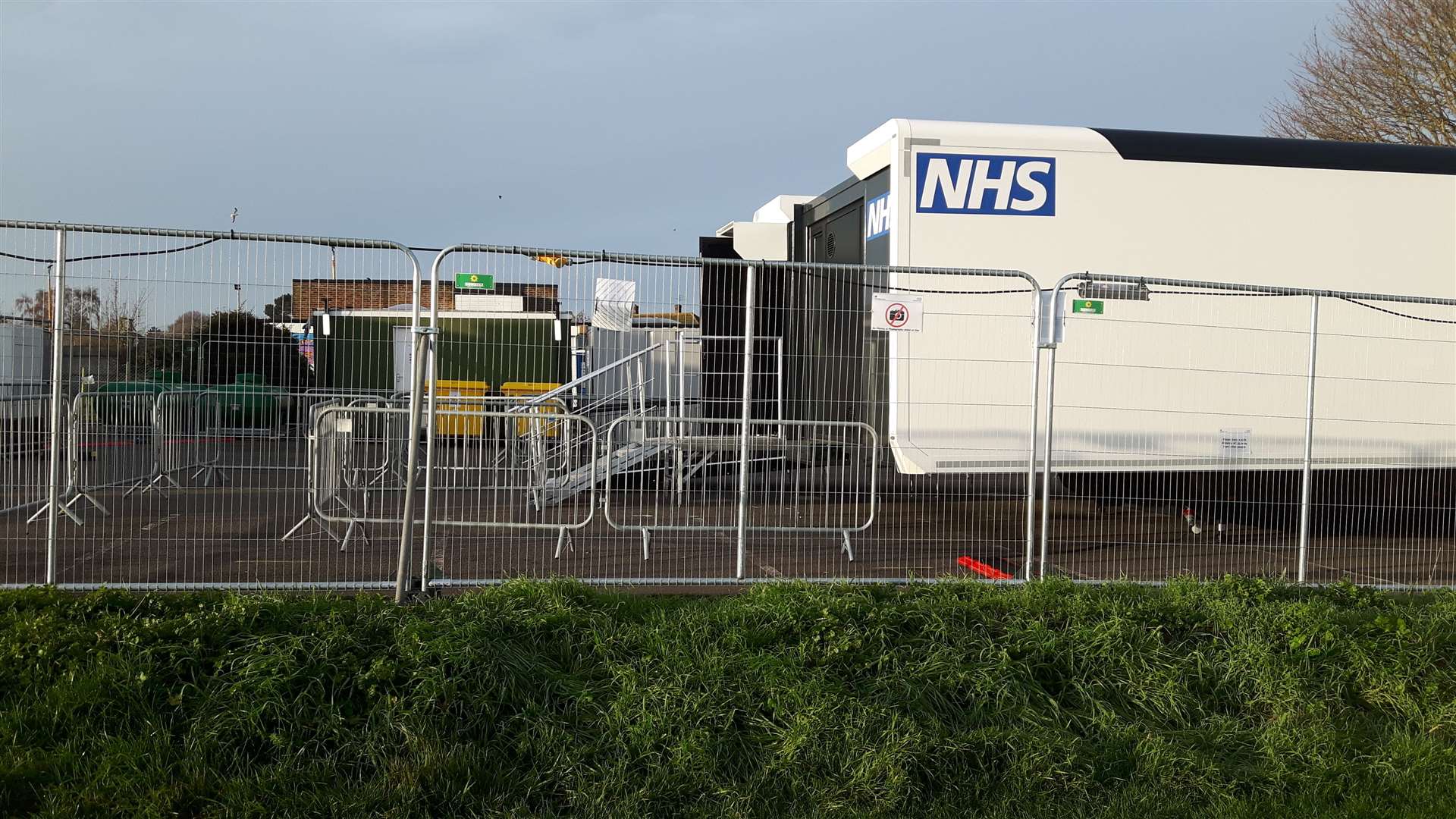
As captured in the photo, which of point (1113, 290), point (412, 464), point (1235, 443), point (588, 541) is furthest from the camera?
point (588, 541)

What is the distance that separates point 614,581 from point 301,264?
2620mm

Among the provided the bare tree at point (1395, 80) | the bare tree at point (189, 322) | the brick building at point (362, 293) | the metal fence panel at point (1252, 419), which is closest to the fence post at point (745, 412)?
the brick building at point (362, 293)

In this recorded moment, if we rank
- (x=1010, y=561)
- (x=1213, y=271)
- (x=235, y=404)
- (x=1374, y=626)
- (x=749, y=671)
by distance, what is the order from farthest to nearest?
(x=1213, y=271), (x=1010, y=561), (x=235, y=404), (x=1374, y=626), (x=749, y=671)

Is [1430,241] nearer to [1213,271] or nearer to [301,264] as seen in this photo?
[1213,271]

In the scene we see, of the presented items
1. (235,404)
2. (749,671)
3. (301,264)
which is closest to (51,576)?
(235,404)

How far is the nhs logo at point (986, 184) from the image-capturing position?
876 centimetres

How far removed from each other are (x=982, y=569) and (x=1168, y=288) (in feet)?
9.51

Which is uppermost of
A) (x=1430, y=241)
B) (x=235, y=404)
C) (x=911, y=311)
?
(x=1430, y=241)

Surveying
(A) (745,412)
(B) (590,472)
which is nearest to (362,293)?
(A) (745,412)

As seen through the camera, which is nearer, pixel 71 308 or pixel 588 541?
pixel 71 308

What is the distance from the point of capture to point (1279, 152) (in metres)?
9.34

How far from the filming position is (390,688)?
4.46m

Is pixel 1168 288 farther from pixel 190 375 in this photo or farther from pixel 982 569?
pixel 190 375

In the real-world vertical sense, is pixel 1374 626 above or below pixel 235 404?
below
